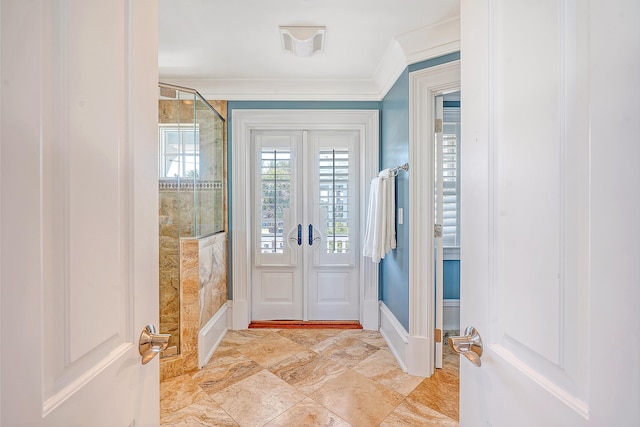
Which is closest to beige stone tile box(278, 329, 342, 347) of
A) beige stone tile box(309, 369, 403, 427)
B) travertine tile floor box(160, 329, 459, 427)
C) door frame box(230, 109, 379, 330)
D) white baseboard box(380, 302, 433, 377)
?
travertine tile floor box(160, 329, 459, 427)

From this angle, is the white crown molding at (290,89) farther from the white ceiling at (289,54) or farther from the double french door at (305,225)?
the double french door at (305,225)

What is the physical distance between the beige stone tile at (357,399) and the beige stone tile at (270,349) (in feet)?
1.81

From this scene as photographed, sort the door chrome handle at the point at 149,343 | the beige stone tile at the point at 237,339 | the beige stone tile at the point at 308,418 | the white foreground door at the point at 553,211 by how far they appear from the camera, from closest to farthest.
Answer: the white foreground door at the point at 553,211 → the door chrome handle at the point at 149,343 → the beige stone tile at the point at 308,418 → the beige stone tile at the point at 237,339

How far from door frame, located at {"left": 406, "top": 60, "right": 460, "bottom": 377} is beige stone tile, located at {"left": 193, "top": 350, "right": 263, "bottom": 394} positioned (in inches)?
48.1

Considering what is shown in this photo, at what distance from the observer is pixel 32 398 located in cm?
40

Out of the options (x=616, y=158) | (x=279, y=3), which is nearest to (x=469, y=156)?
(x=616, y=158)

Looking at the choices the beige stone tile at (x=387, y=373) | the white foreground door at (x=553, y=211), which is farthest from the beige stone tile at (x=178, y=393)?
the white foreground door at (x=553, y=211)

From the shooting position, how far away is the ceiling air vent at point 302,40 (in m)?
2.14

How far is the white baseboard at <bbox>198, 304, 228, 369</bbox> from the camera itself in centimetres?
233

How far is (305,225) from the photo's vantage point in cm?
324

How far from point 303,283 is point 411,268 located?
1.41 m

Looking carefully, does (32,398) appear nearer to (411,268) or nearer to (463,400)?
(463,400)

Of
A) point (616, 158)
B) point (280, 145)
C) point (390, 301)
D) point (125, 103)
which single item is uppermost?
point (280, 145)

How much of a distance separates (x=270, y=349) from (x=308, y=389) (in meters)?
0.70
